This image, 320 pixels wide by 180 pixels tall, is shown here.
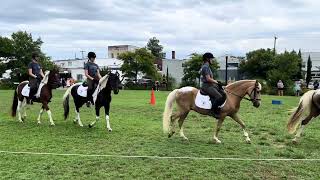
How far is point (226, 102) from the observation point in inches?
450

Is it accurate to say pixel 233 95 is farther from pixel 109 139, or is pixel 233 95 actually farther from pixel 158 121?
pixel 158 121

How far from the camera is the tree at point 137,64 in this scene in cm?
6600

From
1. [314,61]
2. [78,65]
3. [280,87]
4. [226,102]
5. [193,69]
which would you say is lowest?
[280,87]

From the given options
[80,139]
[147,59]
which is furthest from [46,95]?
[147,59]

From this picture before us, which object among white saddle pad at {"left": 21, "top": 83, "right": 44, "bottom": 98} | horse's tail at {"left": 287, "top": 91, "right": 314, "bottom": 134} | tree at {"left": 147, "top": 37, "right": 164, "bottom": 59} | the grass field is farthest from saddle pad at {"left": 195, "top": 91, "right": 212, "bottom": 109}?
tree at {"left": 147, "top": 37, "right": 164, "bottom": 59}

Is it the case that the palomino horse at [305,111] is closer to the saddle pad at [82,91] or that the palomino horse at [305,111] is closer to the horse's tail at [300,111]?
the horse's tail at [300,111]

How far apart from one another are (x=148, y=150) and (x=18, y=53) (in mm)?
56624

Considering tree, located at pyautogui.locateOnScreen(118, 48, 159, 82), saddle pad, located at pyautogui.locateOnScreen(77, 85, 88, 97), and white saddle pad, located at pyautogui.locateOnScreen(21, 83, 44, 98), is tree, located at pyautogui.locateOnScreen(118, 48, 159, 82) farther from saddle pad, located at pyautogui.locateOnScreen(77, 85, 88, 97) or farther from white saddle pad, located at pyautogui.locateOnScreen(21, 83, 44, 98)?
saddle pad, located at pyautogui.locateOnScreen(77, 85, 88, 97)

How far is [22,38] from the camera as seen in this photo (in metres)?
63.8

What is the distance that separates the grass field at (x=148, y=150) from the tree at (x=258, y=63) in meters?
64.4

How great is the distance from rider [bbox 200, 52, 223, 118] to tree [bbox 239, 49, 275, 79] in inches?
2672

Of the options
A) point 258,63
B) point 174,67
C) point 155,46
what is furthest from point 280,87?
point 155,46

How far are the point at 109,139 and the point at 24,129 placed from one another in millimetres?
3514

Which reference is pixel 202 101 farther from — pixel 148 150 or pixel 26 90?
pixel 26 90
